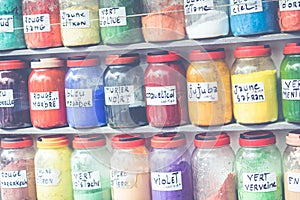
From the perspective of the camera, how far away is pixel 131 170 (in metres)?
1.54

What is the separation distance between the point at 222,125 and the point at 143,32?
10.9 inches

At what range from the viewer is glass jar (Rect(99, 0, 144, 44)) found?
58.9 inches

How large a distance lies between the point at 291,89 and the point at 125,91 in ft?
1.22

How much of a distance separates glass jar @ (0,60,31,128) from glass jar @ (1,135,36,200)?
46mm

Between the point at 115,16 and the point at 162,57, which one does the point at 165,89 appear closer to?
the point at 162,57

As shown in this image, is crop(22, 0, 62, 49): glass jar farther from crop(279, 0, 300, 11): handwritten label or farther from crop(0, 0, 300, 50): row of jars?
crop(279, 0, 300, 11): handwritten label

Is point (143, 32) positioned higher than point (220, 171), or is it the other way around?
point (143, 32)

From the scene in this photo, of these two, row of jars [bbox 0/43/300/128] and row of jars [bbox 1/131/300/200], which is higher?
row of jars [bbox 0/43/300/128]

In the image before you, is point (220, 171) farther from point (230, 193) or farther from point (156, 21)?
point (156, 21)

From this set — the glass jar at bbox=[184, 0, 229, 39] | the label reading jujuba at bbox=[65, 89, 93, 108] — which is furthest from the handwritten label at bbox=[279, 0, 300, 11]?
the label reading jujuba at bbox=[65, 89, 93, 108]

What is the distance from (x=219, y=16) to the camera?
145 centimetres

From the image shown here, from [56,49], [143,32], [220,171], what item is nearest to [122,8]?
[143,32]

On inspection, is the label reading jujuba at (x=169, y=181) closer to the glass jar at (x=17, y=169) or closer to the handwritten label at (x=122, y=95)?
the handwritten label at (x=122, y=95)

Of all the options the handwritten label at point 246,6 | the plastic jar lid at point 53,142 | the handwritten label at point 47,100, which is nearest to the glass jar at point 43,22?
the handwritten label at point 47,100
